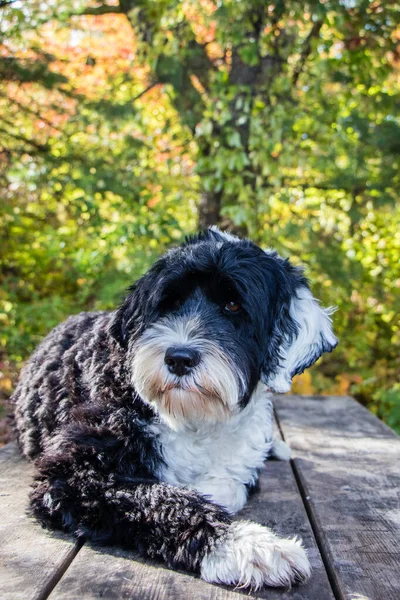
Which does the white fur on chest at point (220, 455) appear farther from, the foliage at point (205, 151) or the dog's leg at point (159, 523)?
the foliage at point (205, 151)

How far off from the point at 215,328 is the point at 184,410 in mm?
344

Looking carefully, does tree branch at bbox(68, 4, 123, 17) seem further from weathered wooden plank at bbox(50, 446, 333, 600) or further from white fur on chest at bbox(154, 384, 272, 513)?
weathered wooden plank at bbox(50, 446, 333, 600)

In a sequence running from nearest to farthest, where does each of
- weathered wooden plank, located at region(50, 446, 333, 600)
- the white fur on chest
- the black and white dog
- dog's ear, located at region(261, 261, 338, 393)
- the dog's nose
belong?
1. weathered wooden plank, located at region(50, 446, 333, 600)
2. the black and white dog
3. the dog's nose
4. the white fur on chest
5. dog's ear, located at region(261, 261, 338, 393)

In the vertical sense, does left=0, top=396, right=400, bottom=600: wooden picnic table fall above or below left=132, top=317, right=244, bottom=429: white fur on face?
below

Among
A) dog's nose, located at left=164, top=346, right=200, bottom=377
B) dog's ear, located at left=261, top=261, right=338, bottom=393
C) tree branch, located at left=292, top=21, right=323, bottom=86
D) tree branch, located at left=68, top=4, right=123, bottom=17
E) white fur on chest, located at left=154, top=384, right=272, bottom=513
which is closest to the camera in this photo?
dog's nose, located at left=164, top=346, right=200, bottom=377

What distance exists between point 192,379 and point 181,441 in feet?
1.31

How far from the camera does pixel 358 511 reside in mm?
2676

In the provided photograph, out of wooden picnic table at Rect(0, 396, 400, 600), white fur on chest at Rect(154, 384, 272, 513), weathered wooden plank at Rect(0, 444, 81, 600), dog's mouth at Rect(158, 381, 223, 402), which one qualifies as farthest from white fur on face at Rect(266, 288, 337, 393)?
weathered wooden plank at Rect(0, 444, 81, 600)

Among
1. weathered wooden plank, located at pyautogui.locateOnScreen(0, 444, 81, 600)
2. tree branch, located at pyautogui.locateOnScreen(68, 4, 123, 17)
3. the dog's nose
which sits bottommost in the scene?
weathered wooden plank, located at pyautogui.locateOnScreen(0, 444, 81, 600)

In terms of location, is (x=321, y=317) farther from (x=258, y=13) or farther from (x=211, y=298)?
(x=258, y=13)

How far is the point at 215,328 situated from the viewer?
2574 mm

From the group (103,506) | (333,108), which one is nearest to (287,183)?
(333,108)

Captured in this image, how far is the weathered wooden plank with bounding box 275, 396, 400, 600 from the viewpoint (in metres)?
2.10

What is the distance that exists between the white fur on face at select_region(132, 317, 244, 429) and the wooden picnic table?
0.50 m
